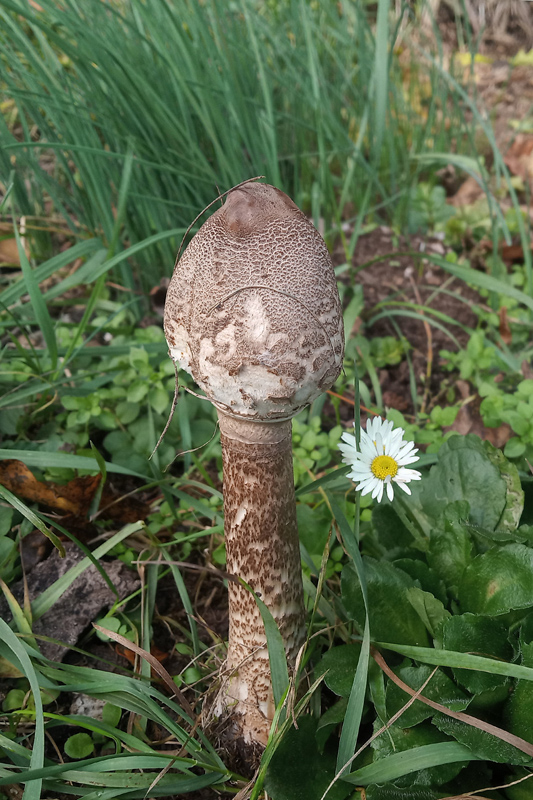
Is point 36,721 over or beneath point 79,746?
over

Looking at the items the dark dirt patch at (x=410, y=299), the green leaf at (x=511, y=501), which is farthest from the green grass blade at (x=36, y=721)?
the dark dirt patch at (x=410, y=299)

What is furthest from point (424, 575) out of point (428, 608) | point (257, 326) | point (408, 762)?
point (257, 326)

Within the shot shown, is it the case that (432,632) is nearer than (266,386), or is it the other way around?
(266,386)

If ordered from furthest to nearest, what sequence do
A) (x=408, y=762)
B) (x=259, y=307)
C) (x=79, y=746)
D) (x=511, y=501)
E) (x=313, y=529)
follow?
(x=313, y=529) → (x=511, y=501) → (x=79, y=746) → (x=408, y=762) → (x=259, y=307)

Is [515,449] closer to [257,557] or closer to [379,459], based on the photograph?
[379,459]

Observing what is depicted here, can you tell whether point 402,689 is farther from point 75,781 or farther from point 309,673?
point 75,781

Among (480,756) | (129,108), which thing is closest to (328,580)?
(480,756)

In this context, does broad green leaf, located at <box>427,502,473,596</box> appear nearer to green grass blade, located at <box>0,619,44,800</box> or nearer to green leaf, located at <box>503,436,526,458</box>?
green leaf, located at <box>503,436,526,458</box>
